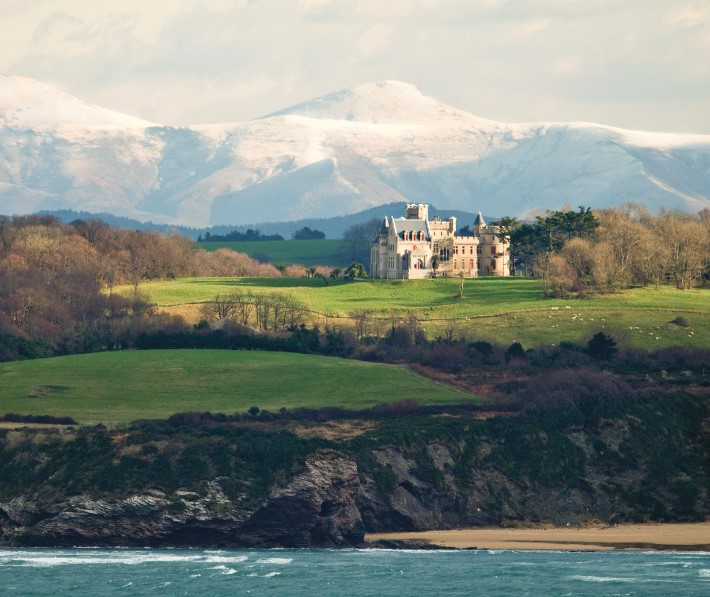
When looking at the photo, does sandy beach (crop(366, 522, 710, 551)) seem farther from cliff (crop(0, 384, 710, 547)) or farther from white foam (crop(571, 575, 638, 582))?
white foam (crop(571, 575, 638, 582))

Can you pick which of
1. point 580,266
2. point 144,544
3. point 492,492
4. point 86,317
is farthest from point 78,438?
point 580,266

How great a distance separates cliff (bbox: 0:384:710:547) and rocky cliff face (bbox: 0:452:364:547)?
0.08 m

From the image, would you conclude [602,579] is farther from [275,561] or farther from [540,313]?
[540,313]

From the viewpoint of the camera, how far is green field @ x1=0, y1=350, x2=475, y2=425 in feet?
423

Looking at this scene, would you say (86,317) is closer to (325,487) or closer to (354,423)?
(354,423)

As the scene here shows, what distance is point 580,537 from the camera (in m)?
108

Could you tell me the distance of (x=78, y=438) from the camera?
363ft

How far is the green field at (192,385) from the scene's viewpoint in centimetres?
12900

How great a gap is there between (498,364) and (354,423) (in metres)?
31.1

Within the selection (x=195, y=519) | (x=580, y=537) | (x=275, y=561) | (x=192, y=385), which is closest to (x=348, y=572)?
(x=275, y=561)

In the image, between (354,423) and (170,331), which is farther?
(170,331)

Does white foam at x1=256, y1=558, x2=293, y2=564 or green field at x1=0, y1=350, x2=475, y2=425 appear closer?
white foam at x1=256, y1=558, x2=293, y2=564

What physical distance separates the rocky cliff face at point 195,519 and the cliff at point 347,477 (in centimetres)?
8

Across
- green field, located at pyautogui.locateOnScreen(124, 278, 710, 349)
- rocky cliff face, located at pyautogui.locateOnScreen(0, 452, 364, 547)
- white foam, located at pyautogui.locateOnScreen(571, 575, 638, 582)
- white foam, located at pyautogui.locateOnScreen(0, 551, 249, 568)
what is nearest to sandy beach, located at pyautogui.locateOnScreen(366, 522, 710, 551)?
rocky cliff face, located at pyautogui.locateOnScreen(0, 452, 364, 547)
